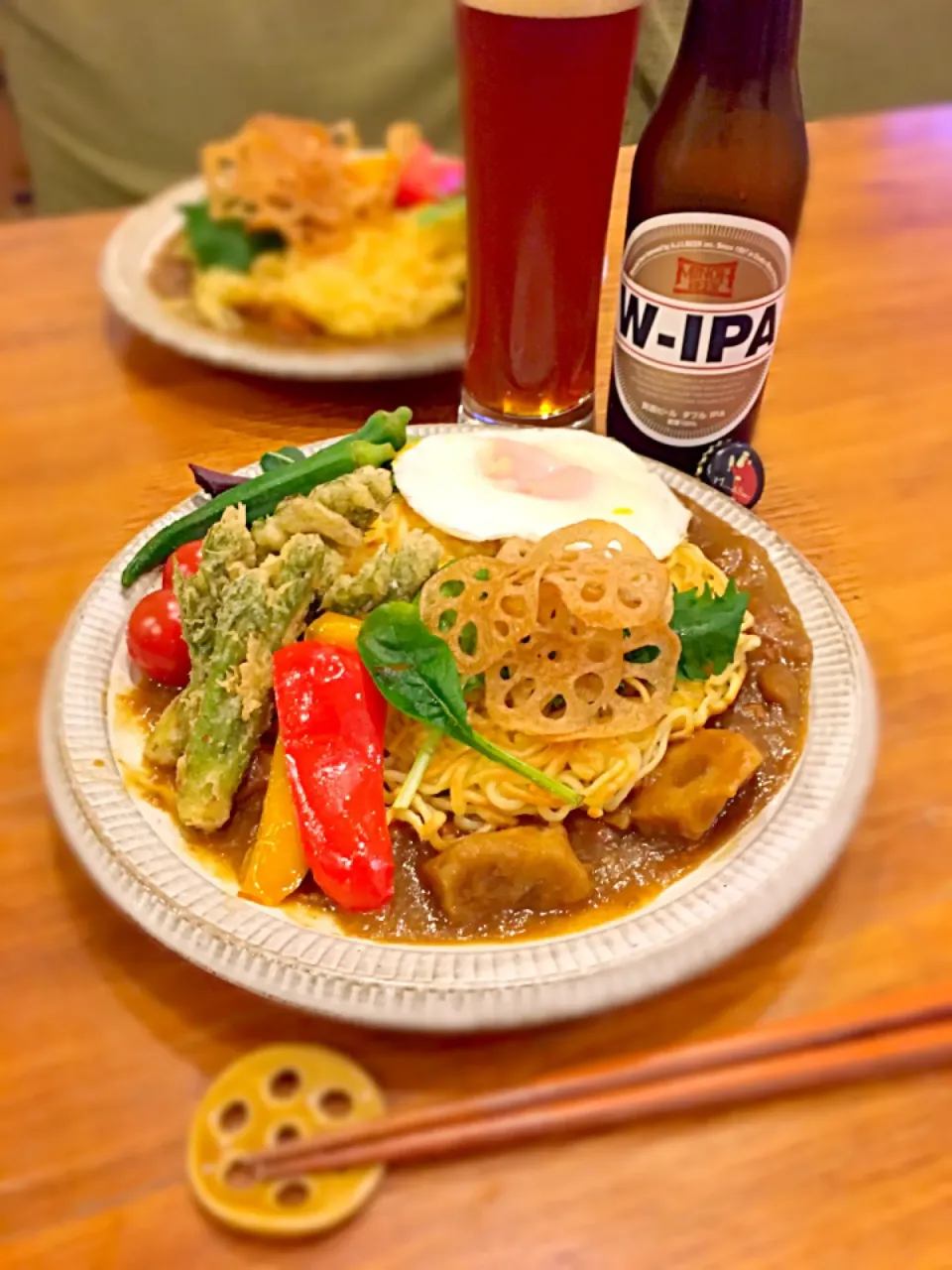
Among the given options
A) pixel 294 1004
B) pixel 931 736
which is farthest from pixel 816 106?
pixel 294 1004

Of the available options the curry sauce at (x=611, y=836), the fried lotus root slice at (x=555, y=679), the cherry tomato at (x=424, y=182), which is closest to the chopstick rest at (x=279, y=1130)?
the curry sauce at (x=611, y=836)

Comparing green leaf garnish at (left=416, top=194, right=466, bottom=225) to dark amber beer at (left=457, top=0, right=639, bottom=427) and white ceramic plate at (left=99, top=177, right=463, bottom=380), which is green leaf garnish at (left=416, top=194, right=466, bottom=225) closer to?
white ceramic plate at (left=99, top=177, right=463, bottom=380)

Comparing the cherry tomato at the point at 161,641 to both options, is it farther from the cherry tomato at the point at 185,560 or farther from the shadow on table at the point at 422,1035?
the shadow on table at the point at 422,1035

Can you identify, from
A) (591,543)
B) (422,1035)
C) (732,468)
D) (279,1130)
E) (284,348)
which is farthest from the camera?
(284,348)

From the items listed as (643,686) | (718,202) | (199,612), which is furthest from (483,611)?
(718,202)

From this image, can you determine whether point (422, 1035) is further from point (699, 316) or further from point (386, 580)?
point (699, 316)
